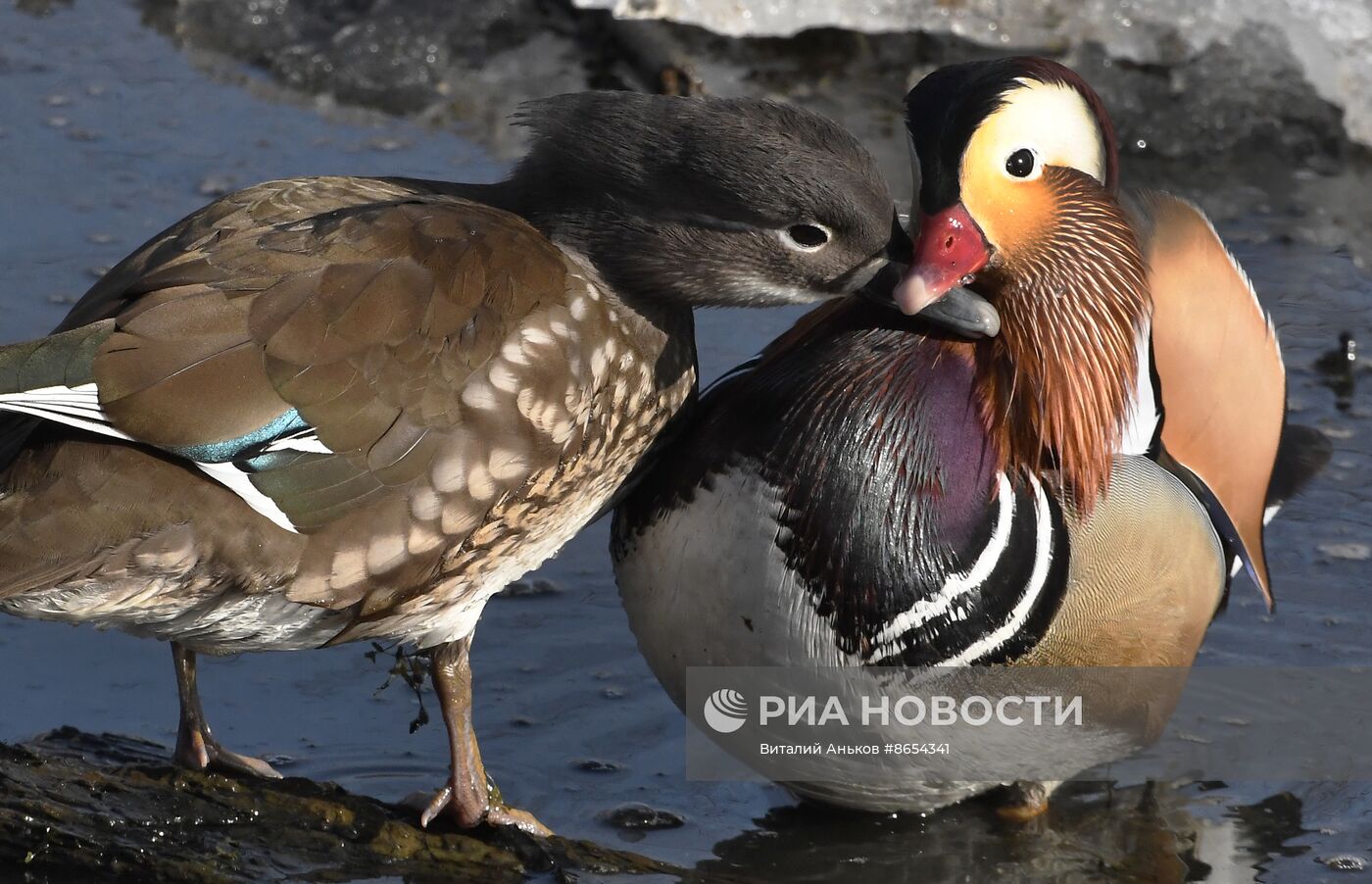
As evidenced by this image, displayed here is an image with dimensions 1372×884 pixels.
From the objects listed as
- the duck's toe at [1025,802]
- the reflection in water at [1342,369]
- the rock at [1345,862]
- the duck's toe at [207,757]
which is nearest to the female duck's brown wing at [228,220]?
the duck's toe at [207,757]

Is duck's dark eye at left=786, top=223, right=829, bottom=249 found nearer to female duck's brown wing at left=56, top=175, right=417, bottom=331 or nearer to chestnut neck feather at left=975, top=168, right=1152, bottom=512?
chestnut neck feather at left=975, top=168, right=1152, bottom=512

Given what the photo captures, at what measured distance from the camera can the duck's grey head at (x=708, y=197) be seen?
299cm

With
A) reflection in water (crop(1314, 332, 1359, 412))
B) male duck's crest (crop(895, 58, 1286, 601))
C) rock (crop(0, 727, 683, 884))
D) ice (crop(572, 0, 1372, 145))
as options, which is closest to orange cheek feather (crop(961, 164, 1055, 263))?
male duck's crest (crop(895, 58, 1286, 601))

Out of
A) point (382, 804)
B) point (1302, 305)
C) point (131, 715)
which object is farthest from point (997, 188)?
point (1302, 305)

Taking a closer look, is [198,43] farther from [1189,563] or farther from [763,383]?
[1189,563]

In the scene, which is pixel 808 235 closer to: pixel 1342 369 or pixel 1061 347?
pixel 1061 347

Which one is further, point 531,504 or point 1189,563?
point 1189,563

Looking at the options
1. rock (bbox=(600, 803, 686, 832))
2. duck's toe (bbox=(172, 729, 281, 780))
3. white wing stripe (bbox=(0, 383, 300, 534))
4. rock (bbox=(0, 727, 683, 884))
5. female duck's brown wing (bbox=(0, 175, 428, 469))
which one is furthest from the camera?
rock (bbox=(600, 803, 686, 832))

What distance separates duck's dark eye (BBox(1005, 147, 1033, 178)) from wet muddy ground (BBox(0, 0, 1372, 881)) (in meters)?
1.29

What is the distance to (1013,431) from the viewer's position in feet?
10.5

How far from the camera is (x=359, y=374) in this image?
2.81 meters

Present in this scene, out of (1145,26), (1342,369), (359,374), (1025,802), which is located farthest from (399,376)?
(1145,26)

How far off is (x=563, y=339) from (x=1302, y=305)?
9.82ft

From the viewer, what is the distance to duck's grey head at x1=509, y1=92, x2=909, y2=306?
2.99m
